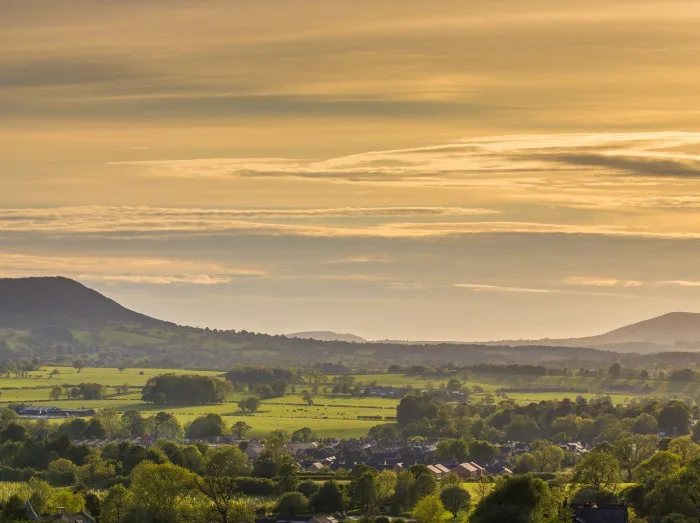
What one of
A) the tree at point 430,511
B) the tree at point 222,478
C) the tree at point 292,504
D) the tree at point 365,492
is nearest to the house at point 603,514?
the tree at point 430,511

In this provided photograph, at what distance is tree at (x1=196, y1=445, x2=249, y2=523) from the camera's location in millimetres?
108512

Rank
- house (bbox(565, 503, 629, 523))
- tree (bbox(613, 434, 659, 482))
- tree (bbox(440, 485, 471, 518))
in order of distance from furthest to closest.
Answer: tree (bbox(613, 434, 659, 482))
tree (bbox(440, 485, 471, 518))
house (bbox(565, 503, 629, 523))

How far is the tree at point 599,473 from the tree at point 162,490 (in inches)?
1251

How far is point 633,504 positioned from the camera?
109750 mm

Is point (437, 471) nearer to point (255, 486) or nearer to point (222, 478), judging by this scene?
point (255, 486)

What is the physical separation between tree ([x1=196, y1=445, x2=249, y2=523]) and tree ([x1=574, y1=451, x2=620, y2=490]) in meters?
28.4

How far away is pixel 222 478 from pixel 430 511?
2203cm

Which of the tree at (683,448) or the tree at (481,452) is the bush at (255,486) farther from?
the tree at (481,452)

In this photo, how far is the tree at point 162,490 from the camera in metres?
109

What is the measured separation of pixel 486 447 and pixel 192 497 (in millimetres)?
74527

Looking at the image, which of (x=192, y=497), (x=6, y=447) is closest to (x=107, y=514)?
(x=192, y=497)

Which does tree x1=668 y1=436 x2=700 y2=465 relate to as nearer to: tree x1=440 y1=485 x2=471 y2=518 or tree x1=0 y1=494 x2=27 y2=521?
tree x1=440 y1=485 x2=471 y2=518

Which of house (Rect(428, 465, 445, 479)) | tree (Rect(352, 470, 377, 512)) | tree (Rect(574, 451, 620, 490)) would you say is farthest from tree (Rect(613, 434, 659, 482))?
tree (Rect(352, 470, 377, 512))

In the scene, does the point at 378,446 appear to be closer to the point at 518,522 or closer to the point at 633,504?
the point at 633,504
